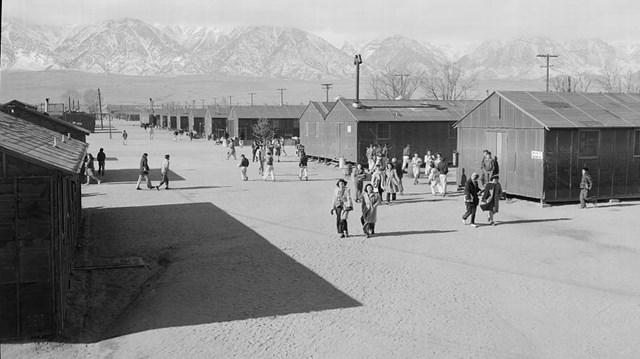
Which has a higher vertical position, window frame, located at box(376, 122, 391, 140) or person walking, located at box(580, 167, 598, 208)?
window frame, located at box(376, 122, 391, 140)

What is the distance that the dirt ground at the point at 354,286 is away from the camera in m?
10.7

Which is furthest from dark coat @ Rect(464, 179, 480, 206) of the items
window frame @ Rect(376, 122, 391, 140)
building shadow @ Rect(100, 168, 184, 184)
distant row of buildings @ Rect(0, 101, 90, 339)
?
window frame @ Rect(376, 122, 391, 140)

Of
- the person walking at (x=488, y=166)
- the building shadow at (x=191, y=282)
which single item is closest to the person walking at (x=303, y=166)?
the person walking at (x=488, y=166)

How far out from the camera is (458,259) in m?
16.5

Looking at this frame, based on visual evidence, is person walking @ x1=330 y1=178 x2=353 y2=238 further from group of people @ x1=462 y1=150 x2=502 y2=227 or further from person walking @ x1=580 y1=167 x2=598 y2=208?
person walking @ x1=580 y1=167 x2=598 y2=208

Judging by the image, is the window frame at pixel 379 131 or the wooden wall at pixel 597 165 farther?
the window frame at pixel 379 131

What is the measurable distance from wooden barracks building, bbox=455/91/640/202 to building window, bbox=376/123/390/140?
1274cm

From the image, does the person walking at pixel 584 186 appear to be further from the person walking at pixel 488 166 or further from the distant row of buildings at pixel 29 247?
the distant row of buildings at pixel 29 247

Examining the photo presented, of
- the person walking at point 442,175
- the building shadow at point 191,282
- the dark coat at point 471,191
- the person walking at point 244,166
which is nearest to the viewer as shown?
the building shadow at point 191,282

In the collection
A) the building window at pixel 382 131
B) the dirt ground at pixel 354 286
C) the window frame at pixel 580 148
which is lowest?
the dirt ground at pixel 354 286

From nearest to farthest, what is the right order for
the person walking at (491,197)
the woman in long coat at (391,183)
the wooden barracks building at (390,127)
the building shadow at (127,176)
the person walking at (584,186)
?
the person walking at (491,197) → the person walking at (584,186) → the woman in long coat at (391,183) → the building shadow at (127,176) → the wooden barracks building at (390,127)

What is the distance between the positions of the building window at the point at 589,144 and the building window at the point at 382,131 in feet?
55.2

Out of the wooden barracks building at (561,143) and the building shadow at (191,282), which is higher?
the wooden barracks building at (561,143)

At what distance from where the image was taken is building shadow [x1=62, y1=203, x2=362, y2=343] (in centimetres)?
1207
